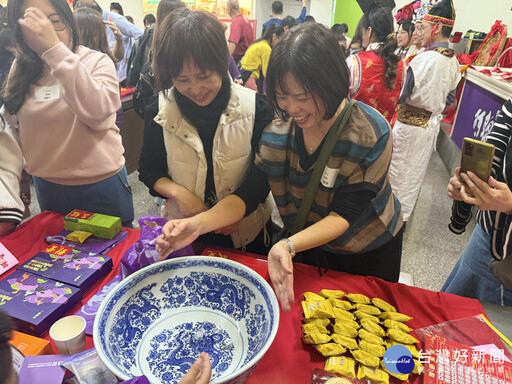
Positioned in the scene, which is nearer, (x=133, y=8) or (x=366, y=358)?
(x=366, y=358)

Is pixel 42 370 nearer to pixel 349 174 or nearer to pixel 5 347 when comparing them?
pixel 5 347

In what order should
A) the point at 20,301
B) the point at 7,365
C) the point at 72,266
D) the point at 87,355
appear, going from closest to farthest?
the point at 7,365, the point at 87,355, the point at 20,301, the point at 72,266

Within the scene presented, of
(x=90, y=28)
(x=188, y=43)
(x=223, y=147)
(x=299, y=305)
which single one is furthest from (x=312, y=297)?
(x=90, y=28)

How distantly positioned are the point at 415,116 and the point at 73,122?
2.35m

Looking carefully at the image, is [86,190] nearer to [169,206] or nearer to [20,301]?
[169,206]

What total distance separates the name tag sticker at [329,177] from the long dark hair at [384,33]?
1.68 m

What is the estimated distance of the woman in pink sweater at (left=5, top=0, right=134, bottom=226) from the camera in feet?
3.56

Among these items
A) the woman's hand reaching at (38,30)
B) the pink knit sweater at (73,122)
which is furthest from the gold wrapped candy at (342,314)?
the woman's hand reaching at (38,30)

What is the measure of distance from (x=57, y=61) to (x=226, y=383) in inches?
41.9

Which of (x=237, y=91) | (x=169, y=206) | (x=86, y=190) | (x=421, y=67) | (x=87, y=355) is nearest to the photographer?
(x=87, y=355)

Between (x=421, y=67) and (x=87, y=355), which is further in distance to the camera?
(x=421, y=67)

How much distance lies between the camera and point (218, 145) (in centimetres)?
109

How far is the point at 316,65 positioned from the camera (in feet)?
2.65

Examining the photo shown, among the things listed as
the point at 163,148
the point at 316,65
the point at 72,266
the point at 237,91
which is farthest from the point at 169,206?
the point at 316,65
